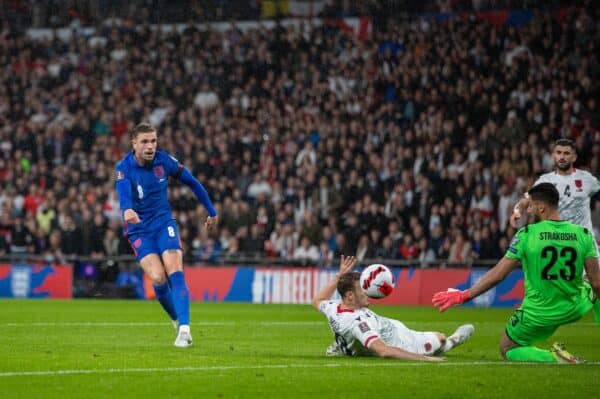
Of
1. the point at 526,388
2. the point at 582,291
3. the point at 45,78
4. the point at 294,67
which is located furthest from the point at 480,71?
the point at 526,388

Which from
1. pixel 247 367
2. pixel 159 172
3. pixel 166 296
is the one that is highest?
pixel 159 172

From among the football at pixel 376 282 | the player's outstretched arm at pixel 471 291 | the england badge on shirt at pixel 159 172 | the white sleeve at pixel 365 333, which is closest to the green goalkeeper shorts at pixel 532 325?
the player's outstretched arm at pixel 471 291

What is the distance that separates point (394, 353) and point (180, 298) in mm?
3124

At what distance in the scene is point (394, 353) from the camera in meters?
10.9

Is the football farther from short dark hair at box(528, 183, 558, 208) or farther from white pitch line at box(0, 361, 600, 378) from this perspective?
short dark hair at box(528, 183, 558, 208)

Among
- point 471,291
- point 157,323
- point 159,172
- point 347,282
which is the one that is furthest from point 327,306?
point 157,323

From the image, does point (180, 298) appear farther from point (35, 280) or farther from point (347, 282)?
point (35, 280)

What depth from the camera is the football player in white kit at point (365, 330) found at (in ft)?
36.3

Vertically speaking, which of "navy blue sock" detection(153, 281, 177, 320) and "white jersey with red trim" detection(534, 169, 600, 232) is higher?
"white jersey with red trim" detection(534, 169, 600, 232)

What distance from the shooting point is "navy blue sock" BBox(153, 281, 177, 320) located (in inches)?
536

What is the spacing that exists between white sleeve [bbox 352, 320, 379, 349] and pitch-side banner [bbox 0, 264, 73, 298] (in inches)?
802

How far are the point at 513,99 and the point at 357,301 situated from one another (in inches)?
711

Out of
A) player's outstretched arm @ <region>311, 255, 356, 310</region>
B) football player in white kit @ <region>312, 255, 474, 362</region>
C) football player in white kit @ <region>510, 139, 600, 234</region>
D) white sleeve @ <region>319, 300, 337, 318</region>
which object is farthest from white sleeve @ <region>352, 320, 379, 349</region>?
football player in white kit @ <region>510, 139, 600, 234</region>

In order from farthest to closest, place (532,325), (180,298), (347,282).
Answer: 1. (180,298)
2. (347,282)
3. (532,325)
